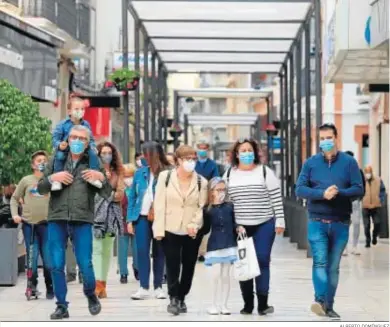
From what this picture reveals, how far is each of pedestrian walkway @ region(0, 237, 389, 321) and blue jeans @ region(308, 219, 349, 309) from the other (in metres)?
0.27

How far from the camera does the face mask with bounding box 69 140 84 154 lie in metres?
11.5

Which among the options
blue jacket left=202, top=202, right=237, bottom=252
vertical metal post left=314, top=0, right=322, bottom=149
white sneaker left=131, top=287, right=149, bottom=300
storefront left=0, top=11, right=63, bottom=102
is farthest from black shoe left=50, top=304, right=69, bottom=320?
storefront left=0, top=11, right=63, bottom=102

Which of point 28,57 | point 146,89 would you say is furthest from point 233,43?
point 28,57

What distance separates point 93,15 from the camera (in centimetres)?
3494

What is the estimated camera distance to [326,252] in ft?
39.2

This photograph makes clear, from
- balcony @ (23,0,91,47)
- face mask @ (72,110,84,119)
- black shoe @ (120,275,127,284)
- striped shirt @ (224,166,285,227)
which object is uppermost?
balcony @ (23,0,91,47)

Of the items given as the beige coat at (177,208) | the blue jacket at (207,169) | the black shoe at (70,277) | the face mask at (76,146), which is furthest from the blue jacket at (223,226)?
the blue jacket at (207,169)

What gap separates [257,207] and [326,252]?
2.60 feet

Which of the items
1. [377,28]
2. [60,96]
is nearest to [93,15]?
[60,96]

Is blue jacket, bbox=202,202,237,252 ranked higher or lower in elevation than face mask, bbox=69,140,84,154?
lower

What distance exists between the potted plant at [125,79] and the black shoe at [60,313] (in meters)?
11.0

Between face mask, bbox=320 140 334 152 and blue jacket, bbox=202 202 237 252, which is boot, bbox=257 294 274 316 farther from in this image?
face mask, bbox=320 140 334 152

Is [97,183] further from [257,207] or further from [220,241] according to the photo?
[257,207]

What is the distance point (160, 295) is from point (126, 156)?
918cm
